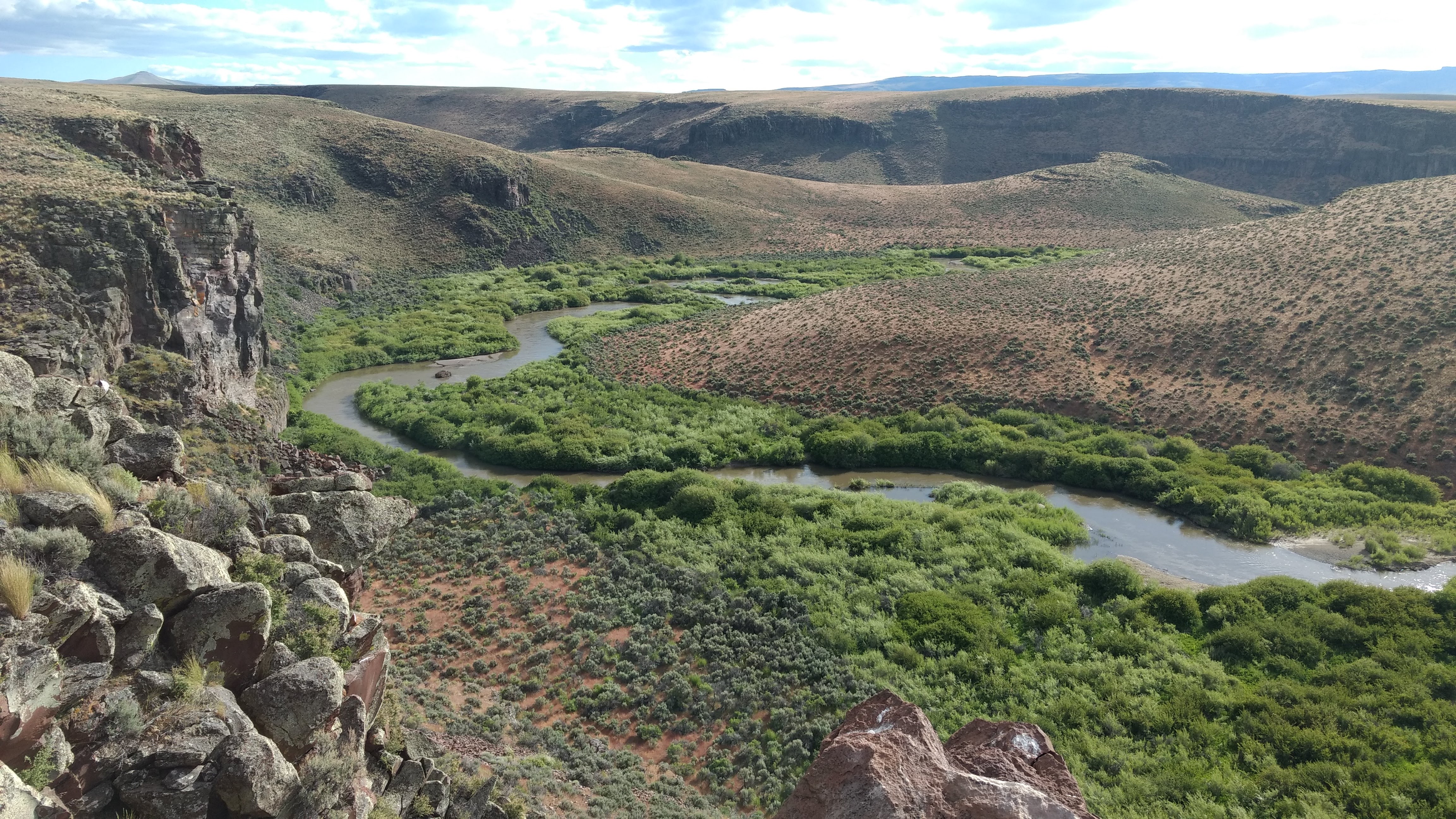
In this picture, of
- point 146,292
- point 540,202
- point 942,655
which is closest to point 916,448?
point 942,655

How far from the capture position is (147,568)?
369 inches

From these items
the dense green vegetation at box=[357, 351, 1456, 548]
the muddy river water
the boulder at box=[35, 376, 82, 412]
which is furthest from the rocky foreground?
the dense green vegetation at box=[357, 351, 1456, 548]

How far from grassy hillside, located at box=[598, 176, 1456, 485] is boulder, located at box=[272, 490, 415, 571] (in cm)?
2966

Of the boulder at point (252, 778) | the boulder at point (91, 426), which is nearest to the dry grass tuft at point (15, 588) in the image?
the boulder at point (252, 778)

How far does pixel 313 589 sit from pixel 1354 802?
19.2 meters

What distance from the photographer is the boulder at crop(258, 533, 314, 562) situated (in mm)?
12305

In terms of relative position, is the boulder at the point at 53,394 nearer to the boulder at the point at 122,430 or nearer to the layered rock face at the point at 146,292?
the boulder at the point at 122,430

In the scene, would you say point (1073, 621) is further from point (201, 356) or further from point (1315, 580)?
point (201, 356)

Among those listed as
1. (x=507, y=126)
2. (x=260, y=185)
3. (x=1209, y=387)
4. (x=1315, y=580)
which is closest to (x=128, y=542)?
(x=1315, y=580)

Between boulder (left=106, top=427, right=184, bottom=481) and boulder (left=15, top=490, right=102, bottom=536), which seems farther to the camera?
boulder (left=106, top=427, right=184, bottom=481)

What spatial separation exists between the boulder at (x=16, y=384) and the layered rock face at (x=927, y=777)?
42.2 ft

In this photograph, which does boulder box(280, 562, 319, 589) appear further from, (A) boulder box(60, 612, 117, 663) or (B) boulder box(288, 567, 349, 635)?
(A) boulder box(60, 612, 117, 663)

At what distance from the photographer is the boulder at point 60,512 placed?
953cm

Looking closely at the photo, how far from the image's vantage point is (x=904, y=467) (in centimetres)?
3688
